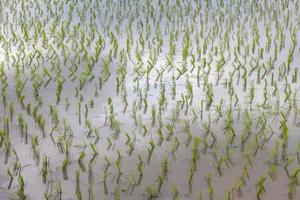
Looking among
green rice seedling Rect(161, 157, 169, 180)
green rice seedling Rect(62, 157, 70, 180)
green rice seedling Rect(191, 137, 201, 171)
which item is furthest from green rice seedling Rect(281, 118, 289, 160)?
green rice seedling Rect(62, 157, 70, 180)

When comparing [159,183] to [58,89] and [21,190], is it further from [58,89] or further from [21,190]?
[58,89]

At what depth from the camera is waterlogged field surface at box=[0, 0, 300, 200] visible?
2.52 meters

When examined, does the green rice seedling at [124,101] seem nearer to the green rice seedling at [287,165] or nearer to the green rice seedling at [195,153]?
the green rice seedling at [195,153]

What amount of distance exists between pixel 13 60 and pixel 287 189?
3.09 metres

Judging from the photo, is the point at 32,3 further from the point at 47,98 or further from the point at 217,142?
the point at 217,142

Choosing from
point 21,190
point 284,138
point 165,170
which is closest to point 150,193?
point 165,170

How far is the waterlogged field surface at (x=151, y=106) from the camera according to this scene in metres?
2.52

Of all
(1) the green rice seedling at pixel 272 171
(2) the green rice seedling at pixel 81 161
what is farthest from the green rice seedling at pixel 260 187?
(2) the green rice seedling at pixel 81 161

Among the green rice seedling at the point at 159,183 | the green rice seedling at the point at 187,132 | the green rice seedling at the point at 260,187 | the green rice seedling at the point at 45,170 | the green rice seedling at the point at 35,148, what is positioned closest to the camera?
the green rice seedling at the point at 260,187

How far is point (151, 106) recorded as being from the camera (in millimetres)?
3441

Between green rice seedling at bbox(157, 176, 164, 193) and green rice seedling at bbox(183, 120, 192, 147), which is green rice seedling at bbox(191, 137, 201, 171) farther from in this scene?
green rice seedling at bbox(157, 176, 164, 193)

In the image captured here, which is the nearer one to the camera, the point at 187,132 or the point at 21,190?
the point at 21,190

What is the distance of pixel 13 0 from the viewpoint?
682cm

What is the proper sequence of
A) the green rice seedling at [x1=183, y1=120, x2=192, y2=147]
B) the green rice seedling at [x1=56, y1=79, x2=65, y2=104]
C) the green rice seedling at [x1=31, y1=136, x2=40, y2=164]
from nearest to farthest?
the green rice seedling at [x1=31, y1=136, x2=40, y2=164] → the green rice seedling at [x1=183, y1=120, x2=192, y2=147] → the green rice seedling at [x1=56, y1=79, x2=65, y2=104]
